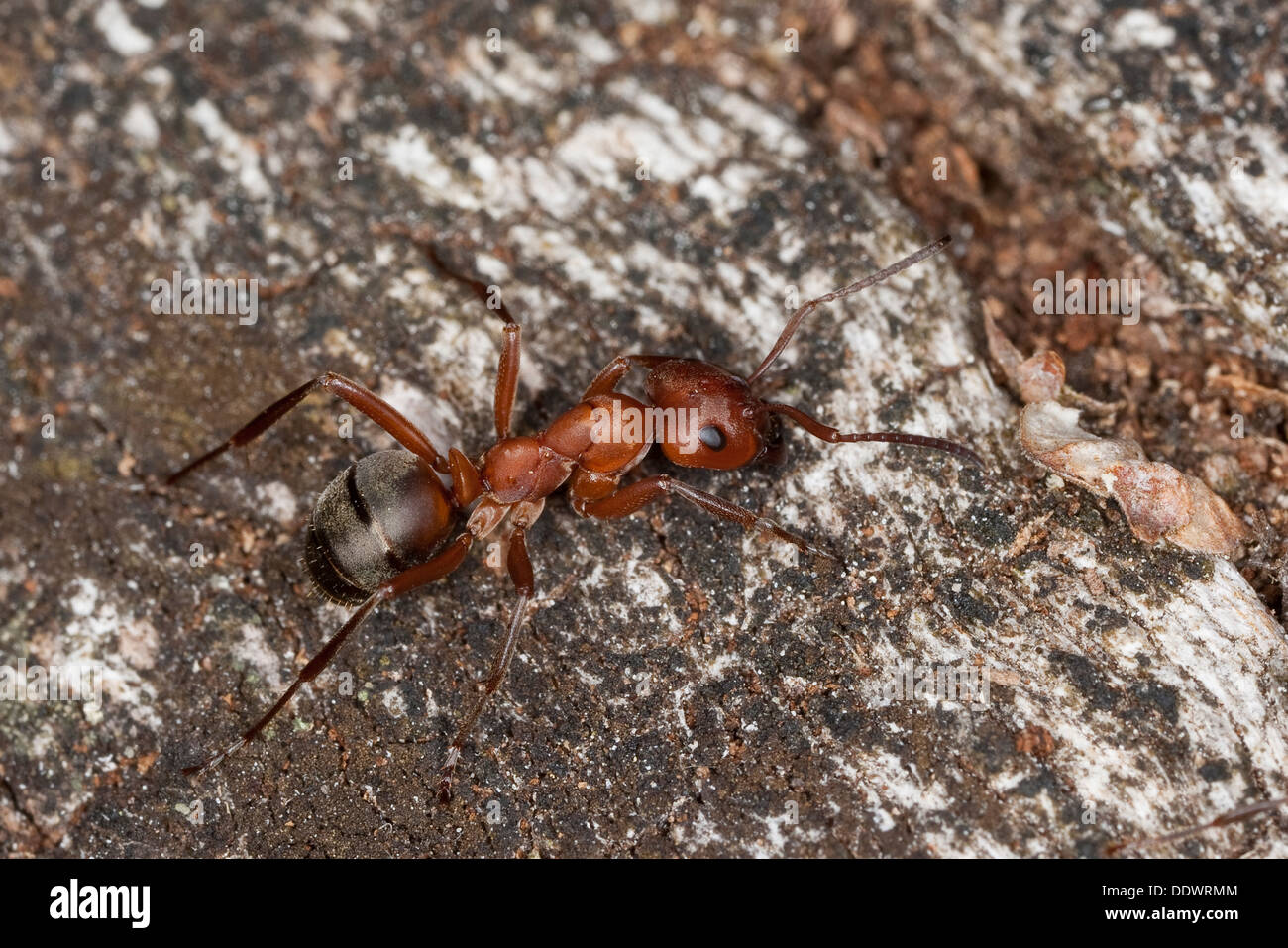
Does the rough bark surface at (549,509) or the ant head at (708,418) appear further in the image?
the ant head at (708,418)

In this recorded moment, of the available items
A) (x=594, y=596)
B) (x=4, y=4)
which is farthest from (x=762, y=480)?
(x=4, y=4)

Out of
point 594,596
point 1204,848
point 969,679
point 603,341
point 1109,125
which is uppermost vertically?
point 1109,125

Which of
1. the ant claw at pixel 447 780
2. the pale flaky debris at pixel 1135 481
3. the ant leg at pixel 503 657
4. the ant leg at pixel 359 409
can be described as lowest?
the ant claw at pixel 447 780

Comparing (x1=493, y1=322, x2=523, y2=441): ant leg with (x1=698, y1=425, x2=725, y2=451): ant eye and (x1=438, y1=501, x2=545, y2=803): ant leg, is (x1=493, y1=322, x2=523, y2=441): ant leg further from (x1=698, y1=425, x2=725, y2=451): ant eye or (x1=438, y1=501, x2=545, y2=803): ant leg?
(x1=698, y1=425, x2=725, y2=451): ant eye

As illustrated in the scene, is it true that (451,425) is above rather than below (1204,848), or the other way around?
above

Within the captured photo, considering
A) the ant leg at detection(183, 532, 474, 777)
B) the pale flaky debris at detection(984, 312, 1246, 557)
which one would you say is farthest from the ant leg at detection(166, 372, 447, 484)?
the pale flaky debris at detection(984, 312, 1246, 557)

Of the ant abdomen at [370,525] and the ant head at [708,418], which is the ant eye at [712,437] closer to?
the ant head at [708,418]

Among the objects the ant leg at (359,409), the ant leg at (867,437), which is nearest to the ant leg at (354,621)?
the ant leg at (359,409)
